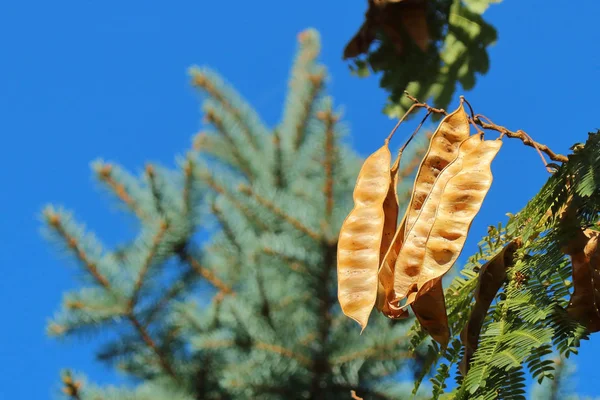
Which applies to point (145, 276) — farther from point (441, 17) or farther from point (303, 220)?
point (441, 17)

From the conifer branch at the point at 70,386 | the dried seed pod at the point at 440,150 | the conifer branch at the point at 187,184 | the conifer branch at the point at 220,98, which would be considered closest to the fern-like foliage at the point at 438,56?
the conifer branch at the point at 187,184

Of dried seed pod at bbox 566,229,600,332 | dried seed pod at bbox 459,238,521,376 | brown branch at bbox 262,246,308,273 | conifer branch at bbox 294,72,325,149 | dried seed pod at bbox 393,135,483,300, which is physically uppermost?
conifer branch at bbox 294,72,325,149

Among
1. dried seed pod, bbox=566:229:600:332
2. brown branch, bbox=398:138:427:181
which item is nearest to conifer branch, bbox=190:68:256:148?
brown branch, bbox=398:138:427:181

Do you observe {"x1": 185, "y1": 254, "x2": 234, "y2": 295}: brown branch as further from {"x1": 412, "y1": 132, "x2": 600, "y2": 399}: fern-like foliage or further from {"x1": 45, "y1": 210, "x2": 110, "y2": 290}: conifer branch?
{"x1": 412, "y1": 132, "x2": 600, "y2": 399}: fern-like foliage

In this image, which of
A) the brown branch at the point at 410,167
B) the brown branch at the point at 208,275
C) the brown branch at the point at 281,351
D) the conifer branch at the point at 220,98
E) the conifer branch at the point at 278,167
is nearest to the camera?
the brown branch at the point at 281,351

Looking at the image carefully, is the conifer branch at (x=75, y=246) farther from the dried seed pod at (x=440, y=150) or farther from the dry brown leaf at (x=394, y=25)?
the dried seed pod at (x=440, y=150)

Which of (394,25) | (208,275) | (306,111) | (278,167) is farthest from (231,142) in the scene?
(394,25)
